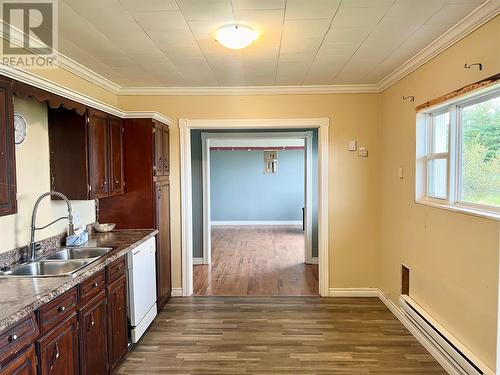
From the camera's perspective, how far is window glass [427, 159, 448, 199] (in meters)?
2.81

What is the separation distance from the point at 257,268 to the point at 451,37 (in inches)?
159

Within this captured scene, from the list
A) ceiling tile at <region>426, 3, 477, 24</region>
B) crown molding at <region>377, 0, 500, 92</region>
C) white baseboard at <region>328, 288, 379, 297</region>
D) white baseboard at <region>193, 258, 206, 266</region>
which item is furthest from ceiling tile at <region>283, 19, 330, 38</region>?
white baseboard at <region>193, 258, 206, 266</region>

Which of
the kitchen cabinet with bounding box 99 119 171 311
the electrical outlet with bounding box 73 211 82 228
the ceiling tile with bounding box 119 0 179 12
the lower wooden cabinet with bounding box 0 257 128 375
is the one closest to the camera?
the lower wooden cabinet with bounding box 0 257 128 375

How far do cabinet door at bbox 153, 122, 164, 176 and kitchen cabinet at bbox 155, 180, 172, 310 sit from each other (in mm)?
144

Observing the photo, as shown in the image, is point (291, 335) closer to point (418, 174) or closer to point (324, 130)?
point (418, 174)

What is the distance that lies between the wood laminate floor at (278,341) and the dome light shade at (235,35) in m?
2.44

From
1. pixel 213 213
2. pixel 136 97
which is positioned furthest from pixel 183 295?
pixel 213 213

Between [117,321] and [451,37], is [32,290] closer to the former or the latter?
[117,321]

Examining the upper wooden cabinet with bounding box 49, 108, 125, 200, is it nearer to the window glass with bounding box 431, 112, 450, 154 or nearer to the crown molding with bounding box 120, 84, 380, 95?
the crown molding with bounding box 120, 84, 380, 95

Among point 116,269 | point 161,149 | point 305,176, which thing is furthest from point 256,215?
point 116,269

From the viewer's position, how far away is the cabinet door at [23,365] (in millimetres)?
1460

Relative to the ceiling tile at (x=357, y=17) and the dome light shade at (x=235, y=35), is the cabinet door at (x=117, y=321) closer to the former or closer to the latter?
the dome light shade at (x=235, y=35)

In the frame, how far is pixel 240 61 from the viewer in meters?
3.11

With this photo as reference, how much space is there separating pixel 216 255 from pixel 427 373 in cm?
429
